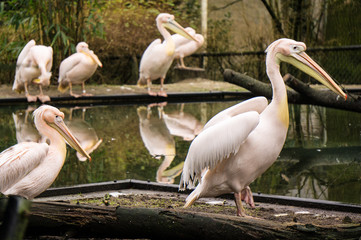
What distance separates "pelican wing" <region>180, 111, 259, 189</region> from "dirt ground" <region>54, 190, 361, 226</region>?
296 mm

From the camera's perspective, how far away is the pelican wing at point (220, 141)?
299cm

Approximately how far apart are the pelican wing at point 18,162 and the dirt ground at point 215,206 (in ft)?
1.15

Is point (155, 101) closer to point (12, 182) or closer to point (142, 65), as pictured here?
point (142, 65)

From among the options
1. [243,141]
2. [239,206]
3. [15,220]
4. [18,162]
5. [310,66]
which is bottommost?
[239,206]

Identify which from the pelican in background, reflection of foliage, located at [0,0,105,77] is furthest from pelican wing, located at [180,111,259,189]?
the pelican in background

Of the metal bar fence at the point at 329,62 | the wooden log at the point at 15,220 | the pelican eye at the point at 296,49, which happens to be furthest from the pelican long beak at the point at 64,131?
the metal bar fence at the point at 329,62

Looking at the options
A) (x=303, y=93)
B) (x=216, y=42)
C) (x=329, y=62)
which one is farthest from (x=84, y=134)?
(x=216, y=42)

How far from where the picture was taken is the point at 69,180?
4629mm

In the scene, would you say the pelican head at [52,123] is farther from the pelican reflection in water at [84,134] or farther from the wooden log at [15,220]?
the wooden log at [15,220]

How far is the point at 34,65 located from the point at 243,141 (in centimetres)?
775

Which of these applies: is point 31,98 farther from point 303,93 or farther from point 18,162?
point 18,162

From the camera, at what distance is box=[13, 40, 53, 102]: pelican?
9992mm

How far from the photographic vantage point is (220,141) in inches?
118

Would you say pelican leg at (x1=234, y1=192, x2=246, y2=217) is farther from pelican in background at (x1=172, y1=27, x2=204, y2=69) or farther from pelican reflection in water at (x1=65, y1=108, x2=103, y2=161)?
pelican in background at (x1=172, y1=27, x2=204, y2=69)
